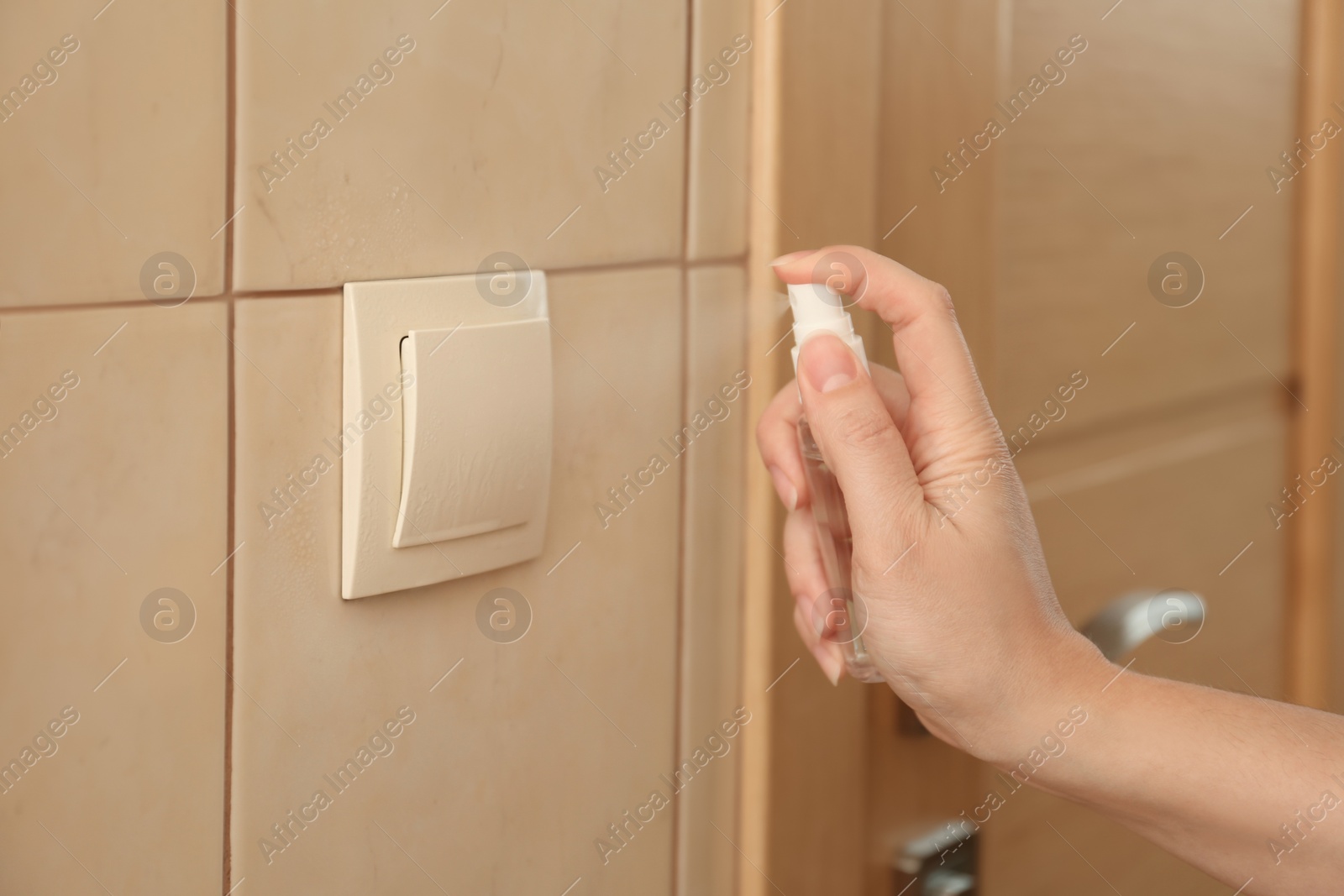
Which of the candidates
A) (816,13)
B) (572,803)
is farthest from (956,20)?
(572,803)

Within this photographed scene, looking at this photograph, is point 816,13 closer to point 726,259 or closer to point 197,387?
point 726,259

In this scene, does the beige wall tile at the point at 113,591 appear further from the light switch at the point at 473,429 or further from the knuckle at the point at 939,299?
the knuckle at the point at 939,299

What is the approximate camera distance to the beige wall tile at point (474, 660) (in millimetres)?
322

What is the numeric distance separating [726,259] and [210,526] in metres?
0.24

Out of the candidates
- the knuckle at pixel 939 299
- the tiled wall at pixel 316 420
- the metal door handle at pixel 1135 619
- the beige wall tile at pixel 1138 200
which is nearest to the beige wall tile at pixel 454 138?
the tiled wall at pixel 316 420

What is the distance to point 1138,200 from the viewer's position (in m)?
0.69

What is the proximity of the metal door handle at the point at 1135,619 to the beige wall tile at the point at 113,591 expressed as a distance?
1.62 feet

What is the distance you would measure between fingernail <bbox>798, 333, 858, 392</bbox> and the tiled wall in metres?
0.08

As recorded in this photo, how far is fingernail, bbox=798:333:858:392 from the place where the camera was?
1.25ft

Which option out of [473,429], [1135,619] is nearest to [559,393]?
[473,429]

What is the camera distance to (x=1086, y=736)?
406 mm

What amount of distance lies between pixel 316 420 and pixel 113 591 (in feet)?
0.23

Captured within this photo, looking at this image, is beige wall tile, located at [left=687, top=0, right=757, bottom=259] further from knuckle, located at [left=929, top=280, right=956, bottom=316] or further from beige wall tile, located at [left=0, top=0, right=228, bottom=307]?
beige wall tile, located at [left=0, top=0, right=228, bottom=307]

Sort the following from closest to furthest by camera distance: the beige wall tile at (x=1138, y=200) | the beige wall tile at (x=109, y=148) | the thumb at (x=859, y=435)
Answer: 1. the beige wall tile at (x=109, y=148)
2. the thumb at (x=859, y=435)
3. the beige wall tile at (x=1138, y=200)
